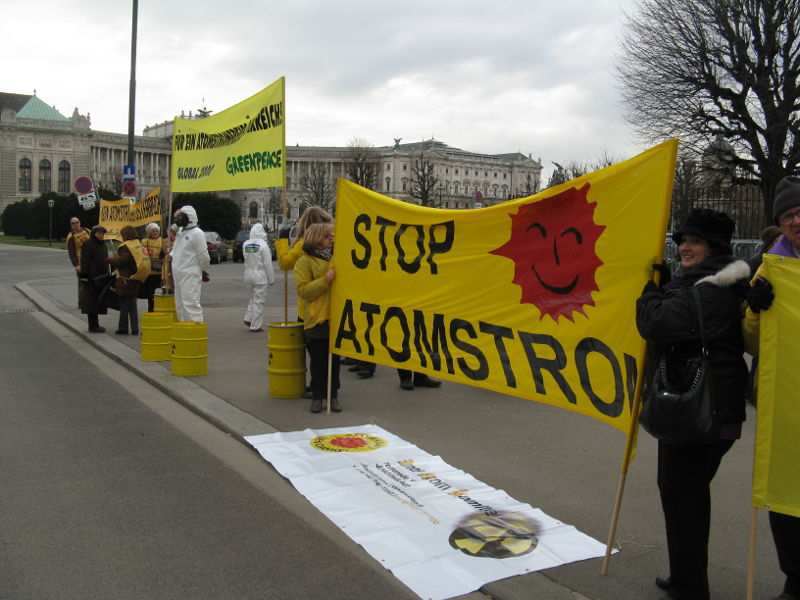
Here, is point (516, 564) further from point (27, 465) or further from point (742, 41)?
point (742, 41)

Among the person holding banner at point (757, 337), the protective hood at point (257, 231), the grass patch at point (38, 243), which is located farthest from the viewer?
the grass patch at point (38, 243)

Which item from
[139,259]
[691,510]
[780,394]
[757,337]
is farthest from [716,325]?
[139,259]

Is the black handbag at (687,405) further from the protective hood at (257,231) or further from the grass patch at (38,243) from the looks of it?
the grass patch at (38,243)

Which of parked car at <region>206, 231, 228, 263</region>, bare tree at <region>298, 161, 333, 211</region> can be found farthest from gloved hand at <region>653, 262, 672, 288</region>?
bare tree at <region>298, 161, 333, 211</region>

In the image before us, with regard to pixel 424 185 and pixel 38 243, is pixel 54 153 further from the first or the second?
pixel 424 185

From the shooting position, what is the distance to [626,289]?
4008 mm

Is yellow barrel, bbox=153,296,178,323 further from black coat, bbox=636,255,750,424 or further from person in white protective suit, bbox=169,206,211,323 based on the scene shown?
black coat, bbox=636,255,750,424

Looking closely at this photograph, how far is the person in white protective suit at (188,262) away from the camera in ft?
33.8

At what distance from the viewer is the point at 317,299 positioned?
694 cm

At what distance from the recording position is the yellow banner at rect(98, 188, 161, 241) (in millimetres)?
13539

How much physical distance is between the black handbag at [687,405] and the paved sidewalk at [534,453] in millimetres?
897

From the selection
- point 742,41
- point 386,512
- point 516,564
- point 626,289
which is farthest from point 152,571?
point 742,41

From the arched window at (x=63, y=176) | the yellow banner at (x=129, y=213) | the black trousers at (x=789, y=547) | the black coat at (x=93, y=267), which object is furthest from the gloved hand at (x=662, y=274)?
the arched window at (x=63, y=176)

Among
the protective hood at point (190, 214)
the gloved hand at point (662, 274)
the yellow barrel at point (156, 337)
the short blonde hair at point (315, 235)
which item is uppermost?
the protective hood at point (190, 214)
